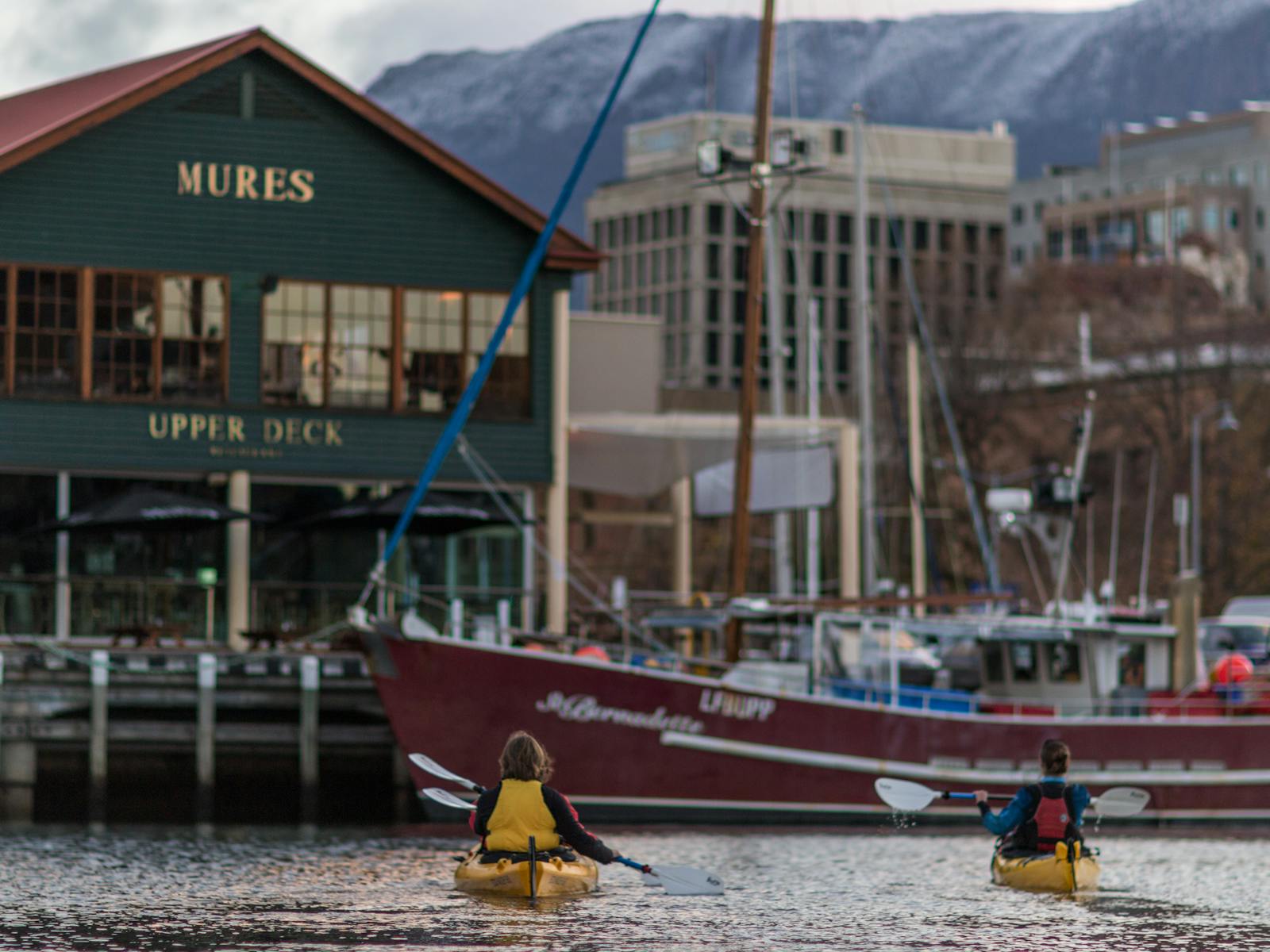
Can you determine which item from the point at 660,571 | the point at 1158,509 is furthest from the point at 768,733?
the point at 660,571

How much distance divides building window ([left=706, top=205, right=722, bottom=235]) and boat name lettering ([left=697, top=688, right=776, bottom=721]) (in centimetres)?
12990

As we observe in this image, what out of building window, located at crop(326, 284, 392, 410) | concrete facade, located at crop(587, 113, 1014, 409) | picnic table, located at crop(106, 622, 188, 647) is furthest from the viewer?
concrete facade, located at crop(587, 113, 1014, 409)

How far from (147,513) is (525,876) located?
1906 cm

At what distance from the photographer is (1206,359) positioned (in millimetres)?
80438

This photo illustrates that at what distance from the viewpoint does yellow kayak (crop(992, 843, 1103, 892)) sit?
83.7 ft

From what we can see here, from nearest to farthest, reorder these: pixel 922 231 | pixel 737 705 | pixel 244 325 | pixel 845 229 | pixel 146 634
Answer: pixel 737 705
pixel 146 634
pixel 244 325
pixel 922 231
pixel 845 229

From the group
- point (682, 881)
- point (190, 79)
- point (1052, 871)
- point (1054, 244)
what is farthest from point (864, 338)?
point (1054, 244)

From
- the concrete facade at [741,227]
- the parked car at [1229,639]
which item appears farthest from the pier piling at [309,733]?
the concrete facade at [741,227]

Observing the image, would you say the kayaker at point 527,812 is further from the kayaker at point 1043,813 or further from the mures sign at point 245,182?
the mures sign at point 245,182

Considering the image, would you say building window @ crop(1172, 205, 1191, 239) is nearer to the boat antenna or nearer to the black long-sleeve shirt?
the boat antenna

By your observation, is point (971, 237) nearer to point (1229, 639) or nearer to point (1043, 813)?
point (1229, 639)

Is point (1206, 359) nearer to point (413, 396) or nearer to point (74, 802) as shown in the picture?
point (413, 396)

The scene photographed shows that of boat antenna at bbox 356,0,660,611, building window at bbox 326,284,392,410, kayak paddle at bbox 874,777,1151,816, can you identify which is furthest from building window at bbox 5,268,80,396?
kayak paddle at bbox 874,777,1151,816

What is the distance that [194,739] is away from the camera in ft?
123
